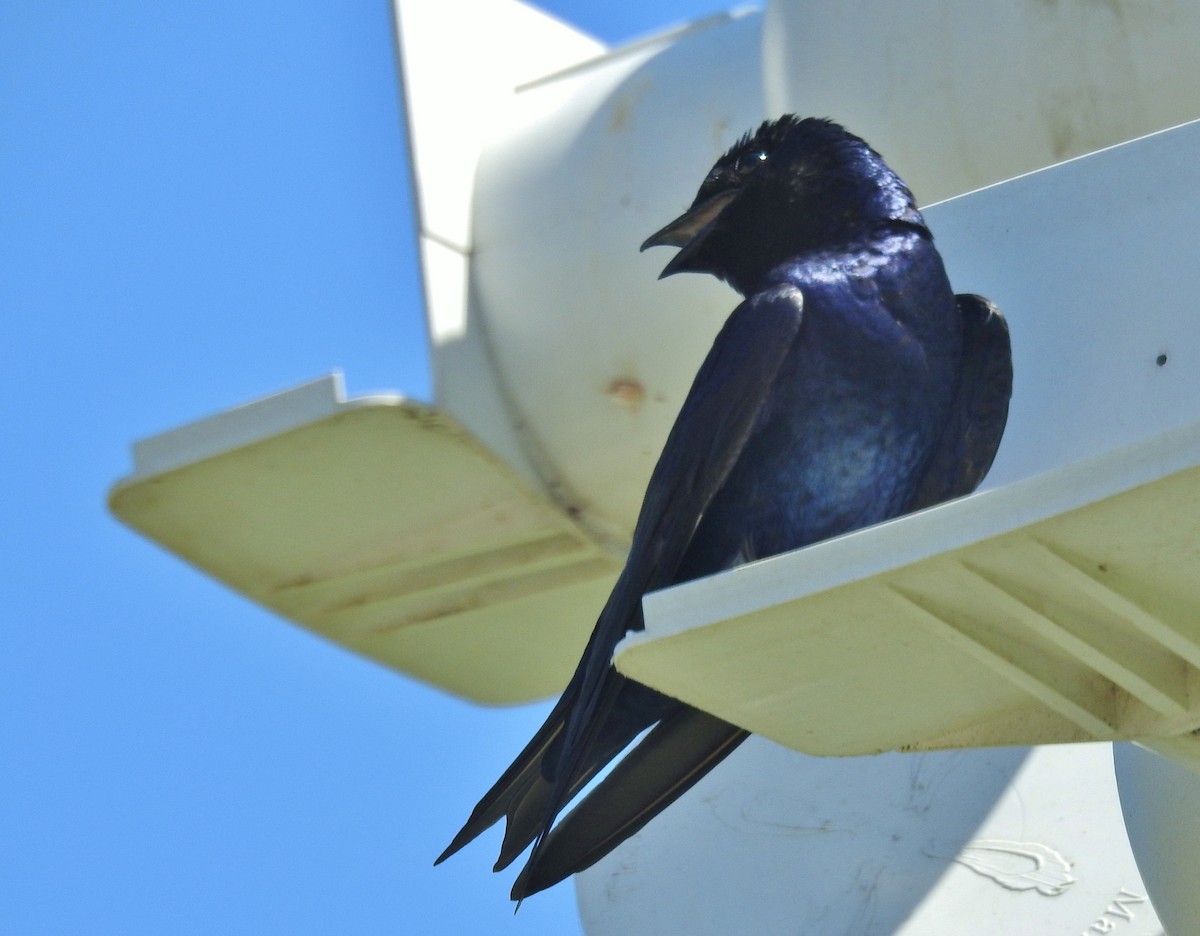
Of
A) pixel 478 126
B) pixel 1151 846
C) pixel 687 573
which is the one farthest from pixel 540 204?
pixel 1151 846

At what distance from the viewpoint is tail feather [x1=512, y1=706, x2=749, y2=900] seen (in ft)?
8.98

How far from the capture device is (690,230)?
3.46 meters

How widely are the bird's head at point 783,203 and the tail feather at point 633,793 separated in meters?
0.81

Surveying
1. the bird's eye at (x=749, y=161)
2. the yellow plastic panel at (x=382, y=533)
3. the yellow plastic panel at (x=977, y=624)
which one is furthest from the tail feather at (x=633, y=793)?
the yellow plastic panel at (x=382, y=533)

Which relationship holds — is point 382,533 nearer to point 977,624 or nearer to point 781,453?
point 781,453

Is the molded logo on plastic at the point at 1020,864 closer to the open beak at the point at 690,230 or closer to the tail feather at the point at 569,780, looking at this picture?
the tail feather at the point at 569,780

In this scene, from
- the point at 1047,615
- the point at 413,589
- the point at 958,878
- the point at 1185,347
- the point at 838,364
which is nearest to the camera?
the point at 1047,615

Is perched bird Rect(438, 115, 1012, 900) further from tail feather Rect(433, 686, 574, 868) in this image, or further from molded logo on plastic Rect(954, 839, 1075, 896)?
molded logo on plastic Rect(954, 839, 1075, 896)

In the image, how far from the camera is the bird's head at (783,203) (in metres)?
3.20

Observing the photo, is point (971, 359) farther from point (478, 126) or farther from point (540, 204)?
point (478, 126)

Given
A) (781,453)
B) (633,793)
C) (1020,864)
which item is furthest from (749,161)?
(1020,864)

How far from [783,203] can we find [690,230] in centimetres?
19

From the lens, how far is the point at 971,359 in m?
3.06

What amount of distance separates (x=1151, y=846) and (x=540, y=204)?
6.50 feet
